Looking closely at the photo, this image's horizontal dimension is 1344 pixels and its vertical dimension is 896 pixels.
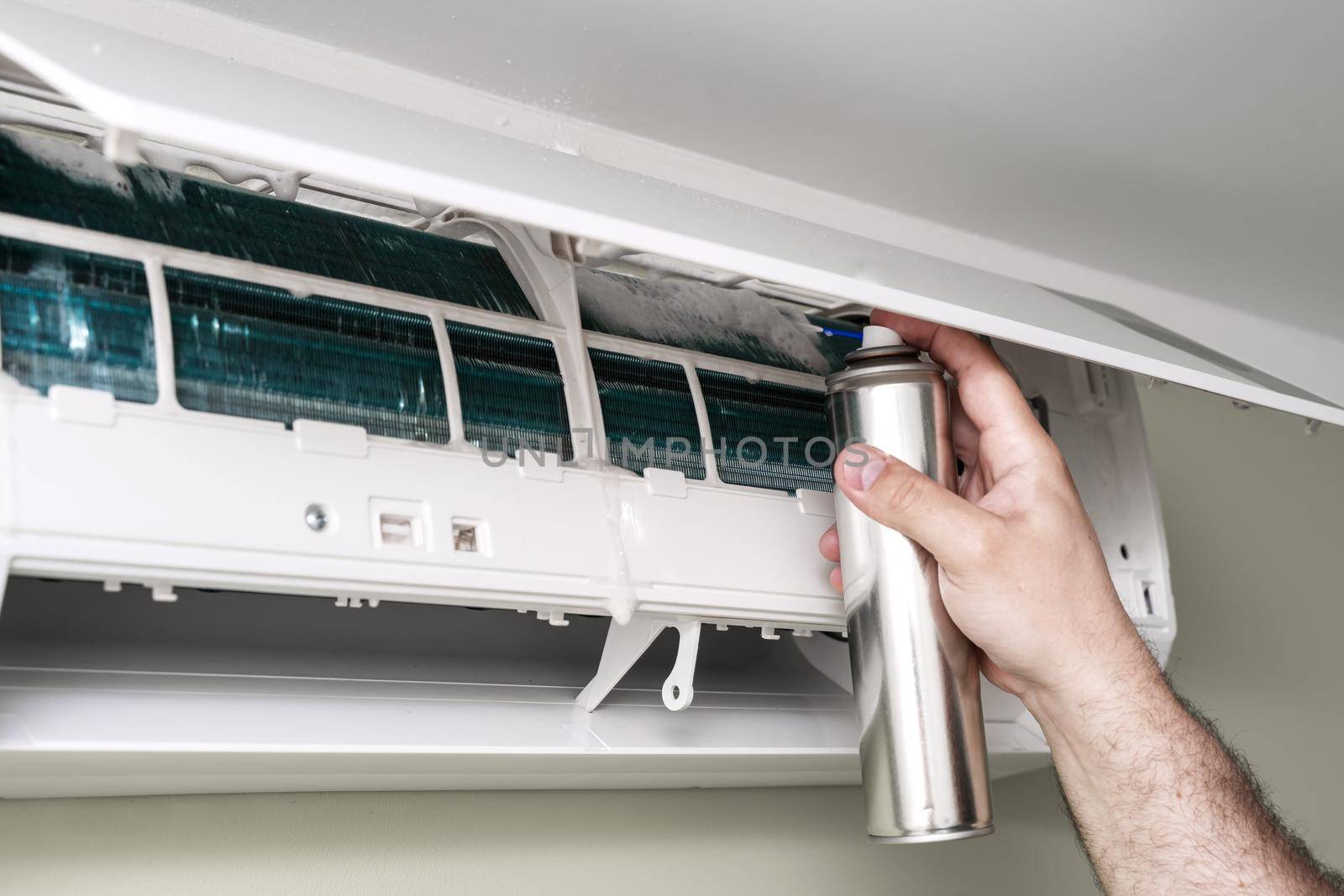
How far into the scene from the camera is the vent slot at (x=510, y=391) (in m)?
0.94

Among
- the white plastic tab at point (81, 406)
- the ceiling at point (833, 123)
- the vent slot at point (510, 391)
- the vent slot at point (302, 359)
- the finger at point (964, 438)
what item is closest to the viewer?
the ceiling at point (833, 123)

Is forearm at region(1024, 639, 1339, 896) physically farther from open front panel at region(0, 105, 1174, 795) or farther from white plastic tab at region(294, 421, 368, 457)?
white plastic tab at region(294, 421, 368, 457)

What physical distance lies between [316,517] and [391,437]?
11cm

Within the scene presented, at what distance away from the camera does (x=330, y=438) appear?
830 mm

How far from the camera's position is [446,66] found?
103 centimetres

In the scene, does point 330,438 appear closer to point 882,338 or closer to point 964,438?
point 882,338

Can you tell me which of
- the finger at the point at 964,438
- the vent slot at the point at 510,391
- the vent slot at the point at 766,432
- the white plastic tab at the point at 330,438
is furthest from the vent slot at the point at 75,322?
the finger at the point at 964,438

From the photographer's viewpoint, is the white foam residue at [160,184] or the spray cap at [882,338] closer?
the white foam residue at [160,184]

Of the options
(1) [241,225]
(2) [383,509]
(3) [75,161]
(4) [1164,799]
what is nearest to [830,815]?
(4) [1164,799]

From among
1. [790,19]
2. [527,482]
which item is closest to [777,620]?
[527,482]

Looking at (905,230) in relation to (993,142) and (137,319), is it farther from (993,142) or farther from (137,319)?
(137,319)

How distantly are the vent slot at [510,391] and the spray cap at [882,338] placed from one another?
0.29 metres

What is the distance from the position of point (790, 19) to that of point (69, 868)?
0.96 metres

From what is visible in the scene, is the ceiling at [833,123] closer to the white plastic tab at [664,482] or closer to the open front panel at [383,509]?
the open front panel at [383,509]
